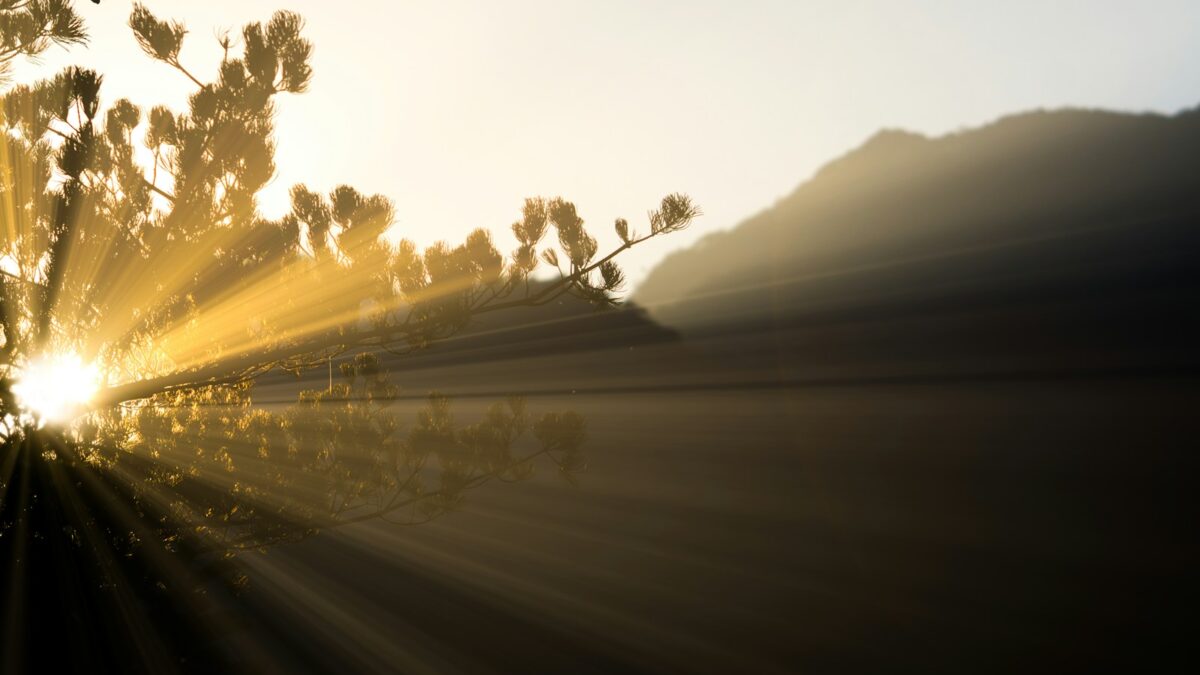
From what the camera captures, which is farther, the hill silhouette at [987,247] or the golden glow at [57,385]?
the hill silhouette at [987,247]

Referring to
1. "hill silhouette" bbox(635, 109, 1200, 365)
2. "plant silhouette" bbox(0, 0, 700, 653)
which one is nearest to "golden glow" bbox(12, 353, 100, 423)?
"plant silhouette" bbox(0, 0, 700, 653)

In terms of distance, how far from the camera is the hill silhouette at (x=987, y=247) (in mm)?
24641

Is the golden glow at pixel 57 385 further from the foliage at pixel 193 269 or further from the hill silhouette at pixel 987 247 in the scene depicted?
the hill silhouette at pixel 987 247

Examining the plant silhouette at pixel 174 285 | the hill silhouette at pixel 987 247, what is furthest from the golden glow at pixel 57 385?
the hill silhouette at pixel 987 247

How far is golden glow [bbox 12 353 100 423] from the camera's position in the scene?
338 cm

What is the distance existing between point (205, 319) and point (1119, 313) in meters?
28.3

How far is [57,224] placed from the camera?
3.38 metres

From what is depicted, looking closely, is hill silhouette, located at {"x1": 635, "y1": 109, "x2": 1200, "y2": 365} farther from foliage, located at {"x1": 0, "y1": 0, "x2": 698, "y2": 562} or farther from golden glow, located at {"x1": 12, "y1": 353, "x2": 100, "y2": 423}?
golden glow, located at {"x1": 12, "y1": 353, "x2": 100, "y2": 423}

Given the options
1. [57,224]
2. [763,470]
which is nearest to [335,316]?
[57,224]

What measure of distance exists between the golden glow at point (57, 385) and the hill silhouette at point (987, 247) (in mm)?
16042

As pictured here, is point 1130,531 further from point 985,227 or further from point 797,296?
point 985,227

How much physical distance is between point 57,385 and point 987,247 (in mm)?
34296

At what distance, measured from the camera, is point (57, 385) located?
3555 millimetres

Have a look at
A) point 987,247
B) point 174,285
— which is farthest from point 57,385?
point 987,247
